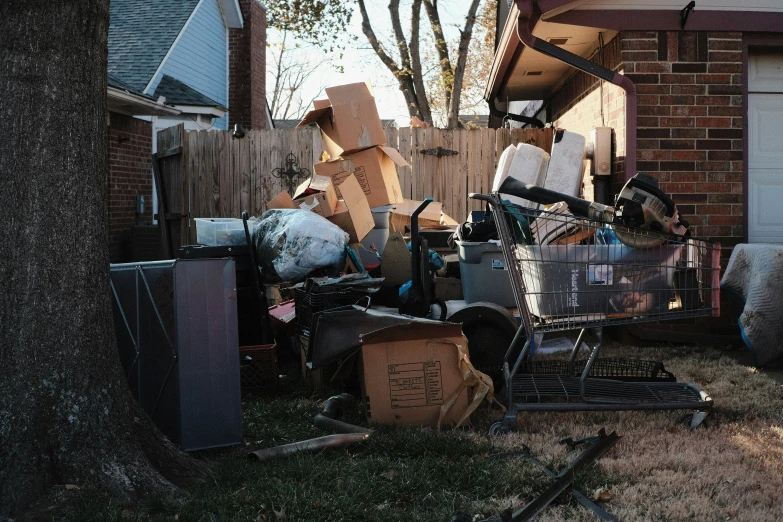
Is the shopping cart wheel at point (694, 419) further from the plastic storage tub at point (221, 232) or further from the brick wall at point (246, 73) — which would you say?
the brick wall at point (246, 73)

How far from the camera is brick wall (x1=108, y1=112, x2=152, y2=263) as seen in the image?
12953 mm

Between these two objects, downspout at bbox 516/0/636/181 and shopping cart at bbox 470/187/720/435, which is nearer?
shopping cart at bbox 470/187/720/435

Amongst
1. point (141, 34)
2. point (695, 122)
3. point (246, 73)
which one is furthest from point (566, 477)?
point (246, 73)

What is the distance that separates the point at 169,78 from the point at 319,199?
1108 centimetres

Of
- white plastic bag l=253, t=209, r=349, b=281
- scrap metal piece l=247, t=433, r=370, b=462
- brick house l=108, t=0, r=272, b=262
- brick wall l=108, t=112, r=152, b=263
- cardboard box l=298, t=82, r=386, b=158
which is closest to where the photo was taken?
scrap metal piece l=247, t=433, r=370, b=462

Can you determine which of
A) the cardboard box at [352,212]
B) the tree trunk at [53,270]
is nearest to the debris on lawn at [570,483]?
the tree trunk at [53,270]

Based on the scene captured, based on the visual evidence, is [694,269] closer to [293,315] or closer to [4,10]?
[293,315]

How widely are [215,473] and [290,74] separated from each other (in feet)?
148

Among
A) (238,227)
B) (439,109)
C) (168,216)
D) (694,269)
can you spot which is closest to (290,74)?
(439,109)

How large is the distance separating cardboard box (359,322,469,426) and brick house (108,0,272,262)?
8.37 m

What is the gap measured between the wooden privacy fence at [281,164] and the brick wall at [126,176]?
8.77ft

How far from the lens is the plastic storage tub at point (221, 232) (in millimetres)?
6969

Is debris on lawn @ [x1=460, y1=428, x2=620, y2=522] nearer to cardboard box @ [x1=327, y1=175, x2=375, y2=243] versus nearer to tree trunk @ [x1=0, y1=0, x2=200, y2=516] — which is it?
tree trunk @ [x1=0, y1=0, x2=200, y2=516]

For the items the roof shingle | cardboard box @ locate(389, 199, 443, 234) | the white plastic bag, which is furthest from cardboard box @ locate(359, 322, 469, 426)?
the roof shingle
